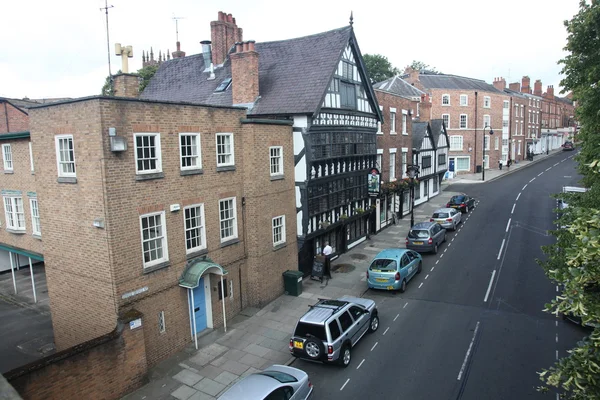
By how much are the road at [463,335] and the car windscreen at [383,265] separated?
3.97 feet

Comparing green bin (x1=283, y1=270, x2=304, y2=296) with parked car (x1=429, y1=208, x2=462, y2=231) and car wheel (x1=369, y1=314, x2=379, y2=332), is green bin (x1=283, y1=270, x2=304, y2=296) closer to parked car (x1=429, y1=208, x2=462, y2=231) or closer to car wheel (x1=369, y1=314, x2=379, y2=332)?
car wheel (x1=369, y1=314, x2=379, y2=332)

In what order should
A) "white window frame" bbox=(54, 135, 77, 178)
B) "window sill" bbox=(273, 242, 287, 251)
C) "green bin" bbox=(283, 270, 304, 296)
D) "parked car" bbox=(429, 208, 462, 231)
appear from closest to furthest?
"white window frame" bbox=(54, 135, 77, 178) < "window sill" bbox=(273, 242, 287, 251) < "green bin" bbox=(283, 270, 304, 296) < "parked car" bbox=(429, 208, 462, 231)

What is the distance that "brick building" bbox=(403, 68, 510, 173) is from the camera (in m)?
57.4

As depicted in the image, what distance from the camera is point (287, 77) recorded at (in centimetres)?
2167

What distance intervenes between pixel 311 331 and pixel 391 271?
7005 millimetres

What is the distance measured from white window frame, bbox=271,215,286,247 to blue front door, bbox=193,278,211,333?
4209mm

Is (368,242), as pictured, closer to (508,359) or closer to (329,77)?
(329,77)

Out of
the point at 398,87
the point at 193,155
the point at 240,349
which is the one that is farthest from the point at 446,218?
the point at 398,87

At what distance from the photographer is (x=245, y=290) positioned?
1769cm

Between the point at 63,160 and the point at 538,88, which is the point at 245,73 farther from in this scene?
the point at 538,88

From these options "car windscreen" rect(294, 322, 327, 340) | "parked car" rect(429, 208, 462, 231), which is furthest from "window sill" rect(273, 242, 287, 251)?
"parked car" rect(429, 208, 462, 231)

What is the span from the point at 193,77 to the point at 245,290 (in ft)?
50.6

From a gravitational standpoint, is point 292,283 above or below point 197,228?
below

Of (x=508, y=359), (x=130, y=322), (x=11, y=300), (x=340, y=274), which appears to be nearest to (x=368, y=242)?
(x=340, y=274)
